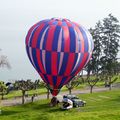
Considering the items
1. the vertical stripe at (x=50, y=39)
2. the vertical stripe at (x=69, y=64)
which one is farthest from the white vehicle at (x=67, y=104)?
the vertical stripe at (x=50, y=39)

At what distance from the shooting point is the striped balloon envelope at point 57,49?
52562mm

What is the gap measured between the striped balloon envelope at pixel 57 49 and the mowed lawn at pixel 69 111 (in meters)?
3.77

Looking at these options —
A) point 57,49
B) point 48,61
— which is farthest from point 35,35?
point 48,61

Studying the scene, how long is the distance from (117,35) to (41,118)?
63.9 meters

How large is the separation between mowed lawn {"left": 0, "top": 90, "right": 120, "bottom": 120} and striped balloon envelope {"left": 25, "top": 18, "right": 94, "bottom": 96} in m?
3.77

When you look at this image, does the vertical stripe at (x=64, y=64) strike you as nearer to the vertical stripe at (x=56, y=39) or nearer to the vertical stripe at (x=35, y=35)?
the vertical stripe at (x=56, y=39)

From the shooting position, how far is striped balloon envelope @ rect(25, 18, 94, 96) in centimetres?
5256

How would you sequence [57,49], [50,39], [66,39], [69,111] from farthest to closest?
1. [69,111]
2. [66,39]
3. [50,39]
4. [57,49]

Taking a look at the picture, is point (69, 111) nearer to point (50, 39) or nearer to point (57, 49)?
point (57, 49)

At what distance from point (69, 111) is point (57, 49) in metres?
8.66

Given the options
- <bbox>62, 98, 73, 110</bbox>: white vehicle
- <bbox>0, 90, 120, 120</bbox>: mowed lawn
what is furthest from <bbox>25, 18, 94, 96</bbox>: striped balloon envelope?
<bbox>0, 90, 120, 120</bbox>: mowed lawn

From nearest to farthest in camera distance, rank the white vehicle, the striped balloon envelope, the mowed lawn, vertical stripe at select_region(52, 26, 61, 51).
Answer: the mowed lawn → vertical stripe at select_region(52, 26, 61, 51) → the striped balloon envelope → the white vehicle

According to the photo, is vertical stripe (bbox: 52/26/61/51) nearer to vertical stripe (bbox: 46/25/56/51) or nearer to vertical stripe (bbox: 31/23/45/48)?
vertical stripe (bbox: 46/25/56/51)

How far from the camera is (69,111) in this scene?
53531 mm
